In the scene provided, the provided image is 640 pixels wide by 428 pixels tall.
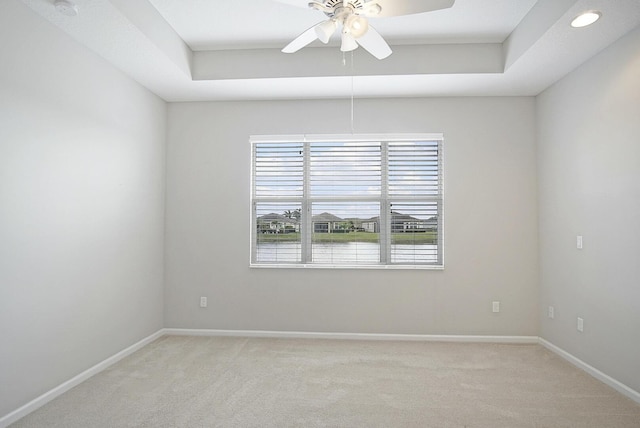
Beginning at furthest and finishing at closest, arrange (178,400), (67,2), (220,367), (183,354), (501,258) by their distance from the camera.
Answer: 1. (501,258)
2. (183,354)
3. (220,367)
4. (178,400)
5. (67,2)

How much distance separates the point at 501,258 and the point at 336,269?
175cm

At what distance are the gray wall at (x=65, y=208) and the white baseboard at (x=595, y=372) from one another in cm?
406

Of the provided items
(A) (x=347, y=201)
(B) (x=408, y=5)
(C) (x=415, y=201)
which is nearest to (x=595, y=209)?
(C) (x=415, y=201)

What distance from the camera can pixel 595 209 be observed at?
314 centimetres

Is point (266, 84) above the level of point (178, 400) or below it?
above

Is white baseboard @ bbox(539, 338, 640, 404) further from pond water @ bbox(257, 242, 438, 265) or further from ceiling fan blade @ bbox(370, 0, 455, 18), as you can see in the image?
ceiling fan blade @ bbox(370, 0, 455, 18)

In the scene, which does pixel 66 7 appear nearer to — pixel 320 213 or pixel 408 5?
pixel 408 5

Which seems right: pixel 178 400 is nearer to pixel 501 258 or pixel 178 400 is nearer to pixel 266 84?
pixel 266 84

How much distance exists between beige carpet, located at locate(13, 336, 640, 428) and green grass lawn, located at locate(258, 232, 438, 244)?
112 centimetres

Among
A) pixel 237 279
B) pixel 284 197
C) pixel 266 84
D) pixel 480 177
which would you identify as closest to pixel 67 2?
pixel 266 84

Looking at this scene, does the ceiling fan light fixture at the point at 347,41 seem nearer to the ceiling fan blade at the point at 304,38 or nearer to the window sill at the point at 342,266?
the ceiling fan blade at the point at 304,38

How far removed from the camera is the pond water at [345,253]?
13.7 ft

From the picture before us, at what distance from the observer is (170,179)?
170 inches

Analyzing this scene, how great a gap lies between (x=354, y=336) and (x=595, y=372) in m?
2.12
